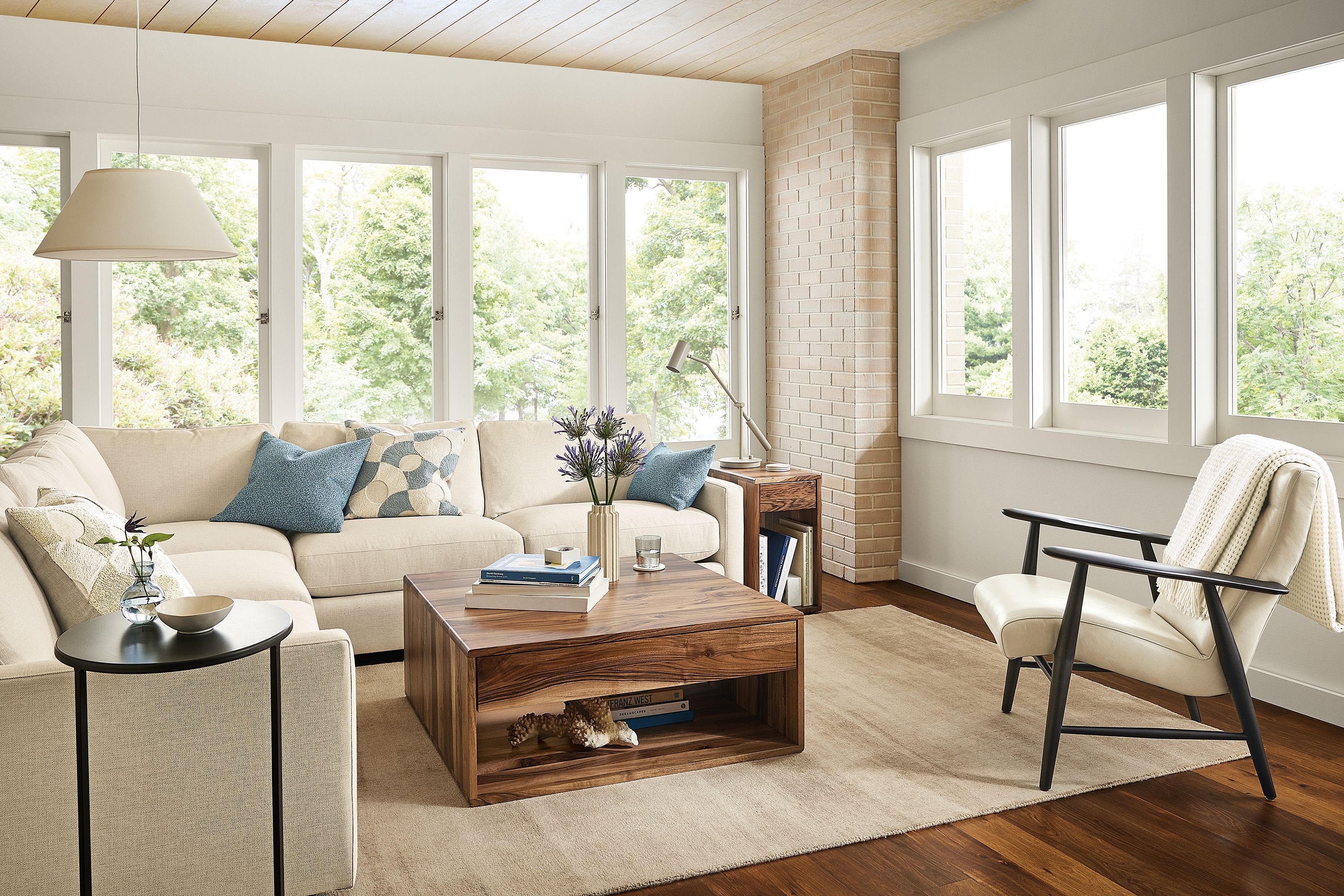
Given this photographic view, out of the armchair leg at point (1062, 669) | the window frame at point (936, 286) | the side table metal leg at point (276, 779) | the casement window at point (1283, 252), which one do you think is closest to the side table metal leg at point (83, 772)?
the side table metal leg at point (276, 779)

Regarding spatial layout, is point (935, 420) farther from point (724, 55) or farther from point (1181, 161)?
point (724, 55)

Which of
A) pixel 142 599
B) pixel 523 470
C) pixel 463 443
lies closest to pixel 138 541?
pixel 142 599

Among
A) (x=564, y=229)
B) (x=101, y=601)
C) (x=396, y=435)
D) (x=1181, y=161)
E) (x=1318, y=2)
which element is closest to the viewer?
(x=101, y=601)

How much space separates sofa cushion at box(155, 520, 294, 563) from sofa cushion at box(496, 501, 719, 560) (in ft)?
2.94

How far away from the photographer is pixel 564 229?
17.7 ft

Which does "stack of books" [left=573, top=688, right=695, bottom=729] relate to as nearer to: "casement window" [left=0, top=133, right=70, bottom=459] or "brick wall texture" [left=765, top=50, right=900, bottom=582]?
"brick wall texture" [left=765, top=50, right=900, bottom=582]

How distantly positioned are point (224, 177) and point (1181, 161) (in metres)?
4.05

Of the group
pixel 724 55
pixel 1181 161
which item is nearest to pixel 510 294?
pixel 724 55

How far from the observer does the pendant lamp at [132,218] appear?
2520mm

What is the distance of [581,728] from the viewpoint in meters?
2.84

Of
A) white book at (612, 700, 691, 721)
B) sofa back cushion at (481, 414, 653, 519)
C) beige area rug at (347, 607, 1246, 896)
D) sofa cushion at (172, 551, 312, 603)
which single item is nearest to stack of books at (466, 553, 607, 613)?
white book at (612, 700, 691, 721)

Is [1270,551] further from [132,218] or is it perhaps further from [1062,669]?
[132,218]

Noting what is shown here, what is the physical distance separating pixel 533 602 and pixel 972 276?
9.37ft

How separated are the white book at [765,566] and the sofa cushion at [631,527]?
31 centimetres
